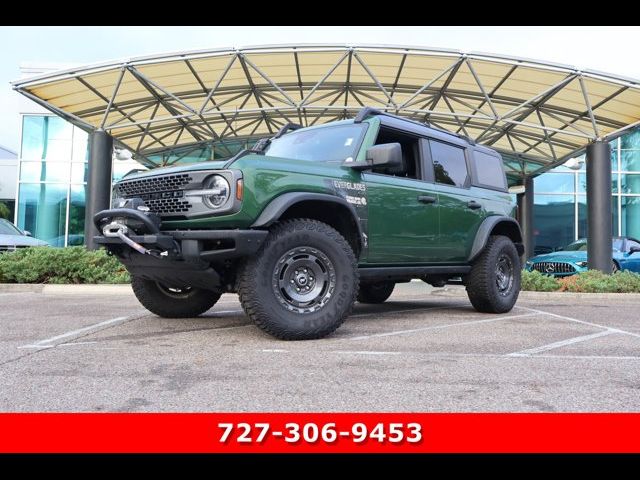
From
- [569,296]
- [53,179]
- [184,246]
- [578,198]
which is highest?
[53,179]

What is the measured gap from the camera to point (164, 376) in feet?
9.88

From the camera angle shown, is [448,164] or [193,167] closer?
[193,167]

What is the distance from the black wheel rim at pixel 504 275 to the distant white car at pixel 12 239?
10572mm

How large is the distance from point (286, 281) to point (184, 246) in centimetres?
Answer: 83

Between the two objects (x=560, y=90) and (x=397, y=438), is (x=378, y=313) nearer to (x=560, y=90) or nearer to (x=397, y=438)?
(x=397, y=438)

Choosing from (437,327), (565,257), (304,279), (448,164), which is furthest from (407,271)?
(565,257)

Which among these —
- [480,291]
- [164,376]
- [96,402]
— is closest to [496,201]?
[480,291]

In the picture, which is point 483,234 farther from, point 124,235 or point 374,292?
point 124,235

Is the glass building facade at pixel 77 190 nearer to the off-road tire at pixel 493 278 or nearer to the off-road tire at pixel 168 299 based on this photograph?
the off-road tire at pixel 493 278

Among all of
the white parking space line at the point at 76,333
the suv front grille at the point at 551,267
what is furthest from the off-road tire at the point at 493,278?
the suv front grille at the point at 551,267

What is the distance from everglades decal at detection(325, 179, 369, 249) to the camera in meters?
4.53

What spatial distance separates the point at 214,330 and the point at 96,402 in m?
2.29

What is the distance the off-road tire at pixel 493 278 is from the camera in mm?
6145

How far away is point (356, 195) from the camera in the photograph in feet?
15.4
